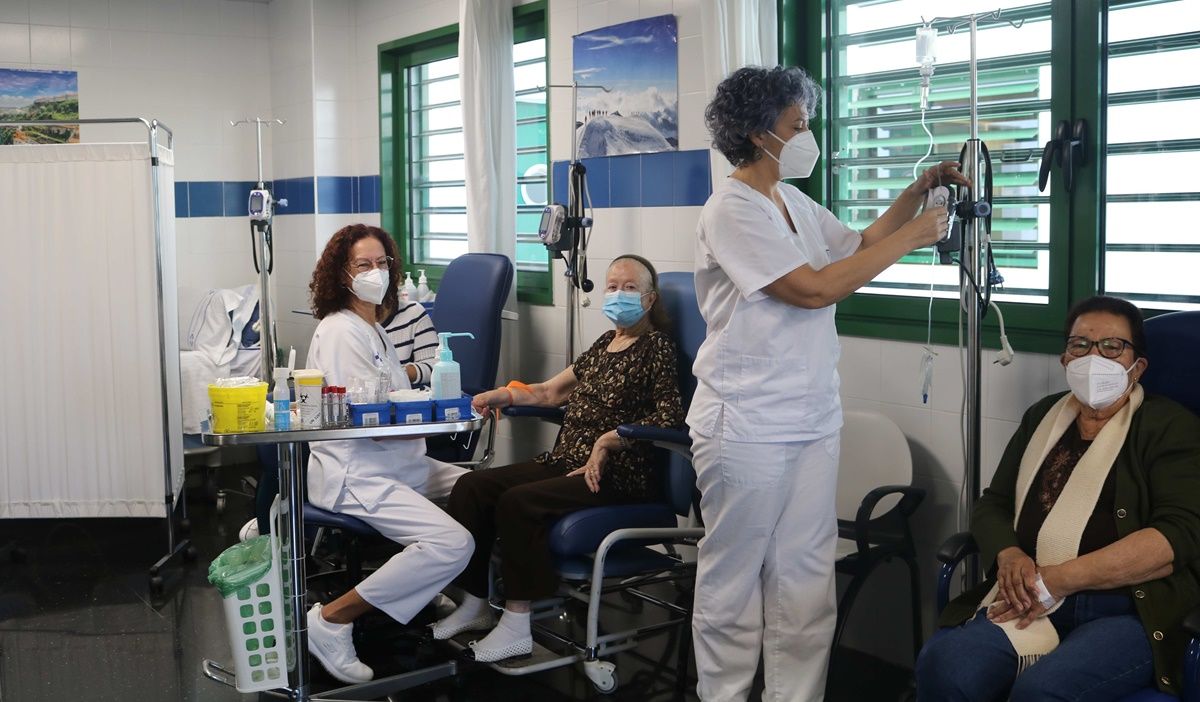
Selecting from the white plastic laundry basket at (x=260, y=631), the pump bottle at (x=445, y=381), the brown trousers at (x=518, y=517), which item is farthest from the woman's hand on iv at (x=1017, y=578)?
the white plastic laundry basket at (x=260, y=631)

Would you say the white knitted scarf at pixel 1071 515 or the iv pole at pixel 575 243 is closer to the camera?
the white knitted scarf at pixel 1071 515

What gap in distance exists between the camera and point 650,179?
164 inches

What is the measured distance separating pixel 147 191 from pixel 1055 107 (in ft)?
10.2

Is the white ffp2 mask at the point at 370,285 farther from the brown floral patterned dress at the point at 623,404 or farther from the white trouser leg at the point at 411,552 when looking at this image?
the brown floral patterned dress at the point at 623,404

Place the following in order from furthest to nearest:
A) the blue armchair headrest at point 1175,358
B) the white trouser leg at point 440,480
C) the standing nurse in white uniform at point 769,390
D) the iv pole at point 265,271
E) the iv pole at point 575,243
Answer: the iv pole at point 265,271 < the iv pole at point 575,243 < the white trouser leg at point 440,480 < the standing nurse in white uniform at point 769,390 < the blue armchair headrest at point 1175,358

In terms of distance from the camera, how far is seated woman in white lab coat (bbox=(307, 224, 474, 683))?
315cm

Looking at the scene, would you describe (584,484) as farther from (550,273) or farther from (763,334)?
(550,273)

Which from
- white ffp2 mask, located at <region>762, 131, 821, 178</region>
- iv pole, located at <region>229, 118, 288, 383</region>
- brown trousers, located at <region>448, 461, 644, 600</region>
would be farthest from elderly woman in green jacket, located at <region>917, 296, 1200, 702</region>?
iv pole, located at <region>229, 118, 288, 383</region>

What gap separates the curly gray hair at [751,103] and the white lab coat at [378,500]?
3.75ft

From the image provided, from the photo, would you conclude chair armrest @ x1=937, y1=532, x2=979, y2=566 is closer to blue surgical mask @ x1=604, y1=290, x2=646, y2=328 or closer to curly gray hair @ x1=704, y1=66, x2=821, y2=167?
curly gray hair @ x1=704, y1=66, x2=821, y2=167

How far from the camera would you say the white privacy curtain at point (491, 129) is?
4754mm

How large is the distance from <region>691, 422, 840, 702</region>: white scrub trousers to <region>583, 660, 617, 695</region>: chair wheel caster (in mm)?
456

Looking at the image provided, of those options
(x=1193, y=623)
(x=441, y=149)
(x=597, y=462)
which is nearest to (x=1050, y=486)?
(x=1193, y=623)

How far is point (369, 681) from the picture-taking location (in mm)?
3193
